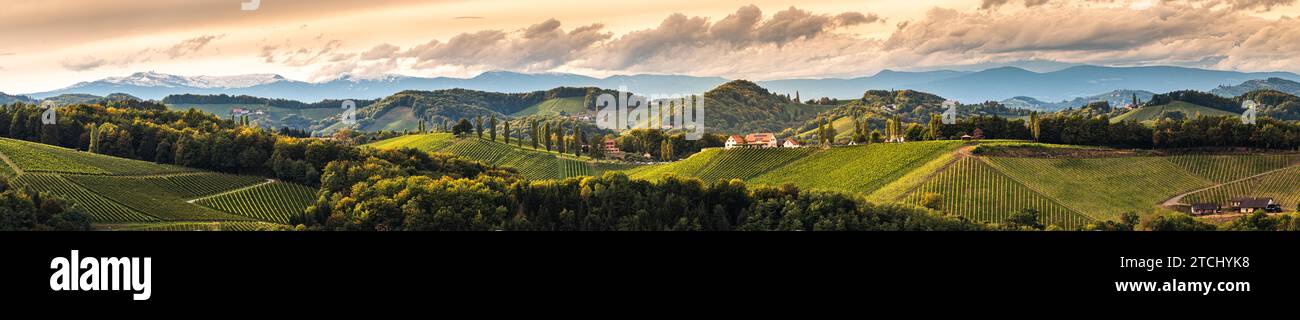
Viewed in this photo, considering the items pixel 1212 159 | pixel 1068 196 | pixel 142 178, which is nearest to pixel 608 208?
pixel 142 178

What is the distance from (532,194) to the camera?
69875 millimetres

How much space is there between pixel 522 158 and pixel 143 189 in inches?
2380

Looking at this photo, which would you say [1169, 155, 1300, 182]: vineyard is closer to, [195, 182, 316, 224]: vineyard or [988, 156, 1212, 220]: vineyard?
[988, 156, 1212, 220]: vineyard

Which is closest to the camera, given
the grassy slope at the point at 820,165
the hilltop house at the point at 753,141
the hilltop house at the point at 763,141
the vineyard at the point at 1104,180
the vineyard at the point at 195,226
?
the vineyard at the point at 195,226

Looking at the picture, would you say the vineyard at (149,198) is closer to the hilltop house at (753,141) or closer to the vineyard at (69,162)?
the vineyard at (69,162)

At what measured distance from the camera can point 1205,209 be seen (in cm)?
7894

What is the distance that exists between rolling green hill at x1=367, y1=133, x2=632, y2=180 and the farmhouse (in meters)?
63.0

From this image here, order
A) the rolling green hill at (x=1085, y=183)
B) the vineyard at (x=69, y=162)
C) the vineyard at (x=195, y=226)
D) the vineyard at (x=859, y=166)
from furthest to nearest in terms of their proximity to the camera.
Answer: the vineyard at (x=859, y=166) < the rolling green hill at (x=1085, y=183) < the vineyard at (x=69, y=162) < the vineyard at (x=195, y=226)

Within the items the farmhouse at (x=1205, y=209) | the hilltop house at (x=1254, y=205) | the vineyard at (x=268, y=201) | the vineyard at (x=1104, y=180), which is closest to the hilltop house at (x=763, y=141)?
the vineyard at (x=1104, y=180)

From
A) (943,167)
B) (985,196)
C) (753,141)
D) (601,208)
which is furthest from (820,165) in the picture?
(601,208)

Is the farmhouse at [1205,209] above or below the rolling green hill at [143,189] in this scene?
below

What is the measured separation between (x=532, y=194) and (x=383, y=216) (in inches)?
403

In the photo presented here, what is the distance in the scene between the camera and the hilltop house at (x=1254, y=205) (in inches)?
3083

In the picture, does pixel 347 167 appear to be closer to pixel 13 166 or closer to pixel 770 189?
pixel 13 166
